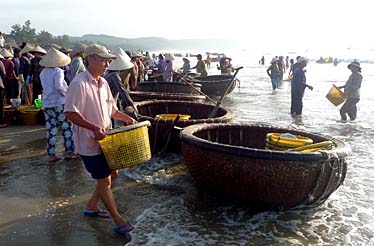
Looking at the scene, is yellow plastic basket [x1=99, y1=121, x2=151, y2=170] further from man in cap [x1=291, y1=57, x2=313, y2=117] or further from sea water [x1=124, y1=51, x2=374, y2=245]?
man in cap [x1=291, y1=57, x2=313, y2=117]

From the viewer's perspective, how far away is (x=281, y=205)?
193 inches

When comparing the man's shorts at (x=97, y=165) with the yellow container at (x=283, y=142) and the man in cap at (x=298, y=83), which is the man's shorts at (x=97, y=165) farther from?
the man in cap at (x=298, y=83)

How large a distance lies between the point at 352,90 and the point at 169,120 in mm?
6563

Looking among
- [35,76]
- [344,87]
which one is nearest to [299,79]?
[344,87]

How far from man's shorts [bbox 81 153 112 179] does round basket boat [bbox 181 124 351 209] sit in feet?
4.30

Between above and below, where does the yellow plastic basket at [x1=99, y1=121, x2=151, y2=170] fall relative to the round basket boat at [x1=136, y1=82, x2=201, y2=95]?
above

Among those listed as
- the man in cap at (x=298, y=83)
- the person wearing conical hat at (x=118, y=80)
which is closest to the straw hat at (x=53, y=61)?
the person wearing conical hat at (x=118, y=80)

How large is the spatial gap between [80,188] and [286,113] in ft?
31.0

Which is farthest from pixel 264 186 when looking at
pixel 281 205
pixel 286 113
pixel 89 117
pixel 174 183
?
pixel 286 113

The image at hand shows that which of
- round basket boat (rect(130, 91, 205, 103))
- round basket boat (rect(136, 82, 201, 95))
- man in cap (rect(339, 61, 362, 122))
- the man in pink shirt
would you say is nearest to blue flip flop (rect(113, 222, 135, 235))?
the man in pink shirt

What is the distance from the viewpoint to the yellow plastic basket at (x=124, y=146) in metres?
3.93

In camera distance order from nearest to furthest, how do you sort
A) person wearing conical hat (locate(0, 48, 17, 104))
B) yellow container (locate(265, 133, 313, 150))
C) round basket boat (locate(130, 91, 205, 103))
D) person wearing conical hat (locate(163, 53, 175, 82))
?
yellow container (locate(265, 133, 313, 150))
round basket boat (locate(130, 91, 205, 103))
person wearing conical hat (locate(0, 48, 17, 104))
person wearing conical hat (locate(163, 53, 175, 82))

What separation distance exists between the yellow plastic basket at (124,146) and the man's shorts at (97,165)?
0.31ft

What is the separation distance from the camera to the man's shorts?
4016mm
